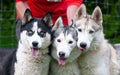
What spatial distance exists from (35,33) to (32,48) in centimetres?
20

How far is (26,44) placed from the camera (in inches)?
235

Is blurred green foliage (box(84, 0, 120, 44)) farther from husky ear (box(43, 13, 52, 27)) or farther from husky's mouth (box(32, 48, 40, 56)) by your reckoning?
husky's mouth (box(32, 48, 40, 56))

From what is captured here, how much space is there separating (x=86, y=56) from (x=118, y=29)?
3.67m

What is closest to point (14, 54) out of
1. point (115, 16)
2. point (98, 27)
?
point (98, 27)

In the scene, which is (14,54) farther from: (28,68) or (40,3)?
(40,3)

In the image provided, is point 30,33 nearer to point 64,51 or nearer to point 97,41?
point 64,51

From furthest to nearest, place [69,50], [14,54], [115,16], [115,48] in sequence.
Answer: [115,16] < [115,48] < [14,54] < [69,50]

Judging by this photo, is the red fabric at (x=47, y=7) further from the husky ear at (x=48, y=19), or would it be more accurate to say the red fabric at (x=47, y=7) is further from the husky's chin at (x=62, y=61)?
the husky's chin at (x=62, y=61)

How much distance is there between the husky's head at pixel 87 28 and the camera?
580 cm

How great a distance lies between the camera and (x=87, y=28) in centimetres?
590

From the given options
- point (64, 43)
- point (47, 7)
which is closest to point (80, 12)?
point (64, 43)

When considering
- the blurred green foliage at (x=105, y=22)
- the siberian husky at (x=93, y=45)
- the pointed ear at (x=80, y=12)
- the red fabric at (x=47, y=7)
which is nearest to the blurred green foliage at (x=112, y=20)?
the blurred green foliage at (x=105, y=22)

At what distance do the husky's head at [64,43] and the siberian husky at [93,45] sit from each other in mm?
97

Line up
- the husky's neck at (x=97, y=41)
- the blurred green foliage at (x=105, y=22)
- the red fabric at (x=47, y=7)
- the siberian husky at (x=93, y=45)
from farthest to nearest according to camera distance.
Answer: the blurred green foliage at (x=105, y=22), the red fabric at (x=47, y=7), the husky's neck at (x=97, y=41), the siberian husky at (x=93, y=45)
